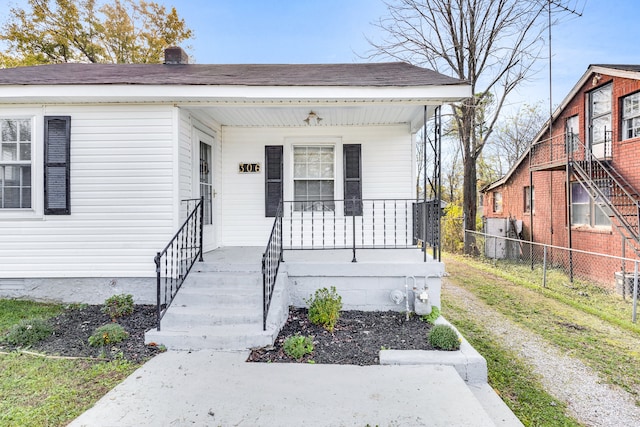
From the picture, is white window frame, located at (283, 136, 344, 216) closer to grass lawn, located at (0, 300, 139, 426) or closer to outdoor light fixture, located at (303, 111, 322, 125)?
outdoor light fixture, located at (303, 111, 322, 125)

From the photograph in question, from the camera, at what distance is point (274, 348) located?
11.4ft

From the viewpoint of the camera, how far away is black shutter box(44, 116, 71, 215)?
187 inches

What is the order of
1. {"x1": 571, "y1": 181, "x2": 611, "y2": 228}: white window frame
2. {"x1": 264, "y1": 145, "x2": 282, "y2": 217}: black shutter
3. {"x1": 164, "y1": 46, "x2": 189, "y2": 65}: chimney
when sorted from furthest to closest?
1. {"x1": 571, "y1": 181, "x2": 611, "y2": 228}: white window frame
2. {"x1": 164, "y1": 46, "x2": 189, "y2": 65}: chimney
3. {"x1": 264, "y1": 145, "x2": 282, "y2": 217}: black shutter

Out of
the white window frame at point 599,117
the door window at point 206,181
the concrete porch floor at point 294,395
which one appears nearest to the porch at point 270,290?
the concrete porch floor at point 294,395

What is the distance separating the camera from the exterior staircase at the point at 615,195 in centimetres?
801

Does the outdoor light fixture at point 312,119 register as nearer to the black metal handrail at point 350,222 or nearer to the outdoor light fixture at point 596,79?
the black metal handrail at point 350,222

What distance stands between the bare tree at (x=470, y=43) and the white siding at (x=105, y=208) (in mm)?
10808

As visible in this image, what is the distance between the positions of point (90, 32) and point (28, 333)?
1690 cm

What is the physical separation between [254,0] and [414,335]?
15.4m

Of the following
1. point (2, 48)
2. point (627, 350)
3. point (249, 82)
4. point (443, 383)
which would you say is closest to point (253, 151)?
point (249, 82)

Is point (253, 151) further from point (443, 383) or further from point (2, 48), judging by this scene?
point (2, 48)

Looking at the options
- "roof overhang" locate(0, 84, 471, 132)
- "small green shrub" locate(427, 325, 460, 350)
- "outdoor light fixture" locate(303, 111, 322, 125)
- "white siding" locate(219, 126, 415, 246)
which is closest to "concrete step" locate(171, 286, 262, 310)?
"small green shrub" locate(427, 325, 460, 350)

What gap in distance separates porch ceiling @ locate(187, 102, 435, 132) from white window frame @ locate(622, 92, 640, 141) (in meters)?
6.66

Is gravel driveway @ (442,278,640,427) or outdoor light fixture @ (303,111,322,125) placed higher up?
outdoor light fixture @ (303,111,322,125)
